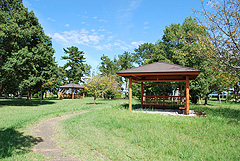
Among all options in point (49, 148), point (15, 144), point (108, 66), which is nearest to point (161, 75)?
point (49, 148)

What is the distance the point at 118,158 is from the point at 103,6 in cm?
1177

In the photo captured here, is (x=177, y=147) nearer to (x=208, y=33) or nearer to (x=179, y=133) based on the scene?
(x=179, y=133)

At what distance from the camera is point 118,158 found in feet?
12.0

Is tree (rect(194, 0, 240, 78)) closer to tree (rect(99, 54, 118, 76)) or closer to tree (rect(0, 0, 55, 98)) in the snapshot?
tree (rect(0, 0, 55, 98))

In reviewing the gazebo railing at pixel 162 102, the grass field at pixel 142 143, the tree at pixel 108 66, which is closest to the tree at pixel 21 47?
the grass field at pixel 142 143

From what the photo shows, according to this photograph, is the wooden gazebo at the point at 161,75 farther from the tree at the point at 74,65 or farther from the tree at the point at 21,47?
the tree at the point at 74,65

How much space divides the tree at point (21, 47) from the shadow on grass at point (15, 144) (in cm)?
1178

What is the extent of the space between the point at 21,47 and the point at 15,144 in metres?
14.8

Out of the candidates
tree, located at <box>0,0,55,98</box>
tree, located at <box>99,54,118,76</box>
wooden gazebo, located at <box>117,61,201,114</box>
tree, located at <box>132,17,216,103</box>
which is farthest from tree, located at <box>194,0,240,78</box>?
tree, located at <box>99,54,118,76</box>

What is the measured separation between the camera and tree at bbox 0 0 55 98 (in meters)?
15.1

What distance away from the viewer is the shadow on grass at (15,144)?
3.92 metres

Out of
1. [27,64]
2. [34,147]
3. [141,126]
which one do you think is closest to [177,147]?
[141,126]

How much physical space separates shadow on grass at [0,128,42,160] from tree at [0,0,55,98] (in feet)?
38.6

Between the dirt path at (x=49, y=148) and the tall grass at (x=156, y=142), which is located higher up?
the tall grass at (x=156, y=142)
